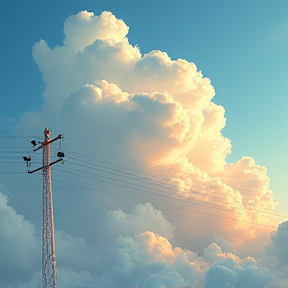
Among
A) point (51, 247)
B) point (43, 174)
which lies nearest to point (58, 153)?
point (43, 174)

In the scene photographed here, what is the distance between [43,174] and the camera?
Answer: 453ft

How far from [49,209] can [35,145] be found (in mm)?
18849

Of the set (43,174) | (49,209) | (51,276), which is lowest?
(51,276)

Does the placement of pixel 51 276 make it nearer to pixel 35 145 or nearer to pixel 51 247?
pixel 51 247

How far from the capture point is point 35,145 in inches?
5576

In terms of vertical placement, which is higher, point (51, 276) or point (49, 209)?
point (49, 209)

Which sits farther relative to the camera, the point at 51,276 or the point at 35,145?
the point at 35,145

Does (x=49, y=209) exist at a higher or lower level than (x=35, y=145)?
lower

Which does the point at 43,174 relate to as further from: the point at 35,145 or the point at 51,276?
the point at 51,276

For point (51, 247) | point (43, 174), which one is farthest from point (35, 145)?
point (51, 247)

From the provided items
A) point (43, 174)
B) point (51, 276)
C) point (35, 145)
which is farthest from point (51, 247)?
point (35, 145)

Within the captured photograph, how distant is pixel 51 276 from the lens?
13025 centimetres

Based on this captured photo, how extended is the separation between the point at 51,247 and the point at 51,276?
280 inches

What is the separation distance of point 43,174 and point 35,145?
8894 millimetres
